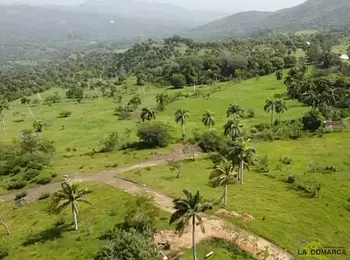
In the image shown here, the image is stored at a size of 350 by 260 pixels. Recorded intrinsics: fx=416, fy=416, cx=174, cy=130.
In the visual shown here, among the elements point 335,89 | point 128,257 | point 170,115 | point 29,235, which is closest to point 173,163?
point 29,235

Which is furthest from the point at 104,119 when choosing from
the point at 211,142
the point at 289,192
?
the point at 289,192

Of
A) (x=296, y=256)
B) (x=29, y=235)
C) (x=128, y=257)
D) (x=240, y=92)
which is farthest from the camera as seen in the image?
(x=240, y=92)

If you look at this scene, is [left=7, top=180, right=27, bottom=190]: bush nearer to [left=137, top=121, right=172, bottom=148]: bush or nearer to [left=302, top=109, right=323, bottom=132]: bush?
[left=137, top=121, right=172, bottom=148]: bush

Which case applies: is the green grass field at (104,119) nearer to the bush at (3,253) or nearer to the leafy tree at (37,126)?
the leafy tree at (37,126)

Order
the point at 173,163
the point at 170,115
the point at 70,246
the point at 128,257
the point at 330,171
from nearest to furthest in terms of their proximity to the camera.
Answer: the point at 128,257
the point at 70,246
the point at 330,171
the point at 173,163
the point at 170,115

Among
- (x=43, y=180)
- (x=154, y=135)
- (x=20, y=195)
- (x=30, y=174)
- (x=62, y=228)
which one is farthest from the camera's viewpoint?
(x=154, y=135)

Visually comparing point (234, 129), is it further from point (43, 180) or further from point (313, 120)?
point (43, 180)

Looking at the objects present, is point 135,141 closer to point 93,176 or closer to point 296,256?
point 93,176
